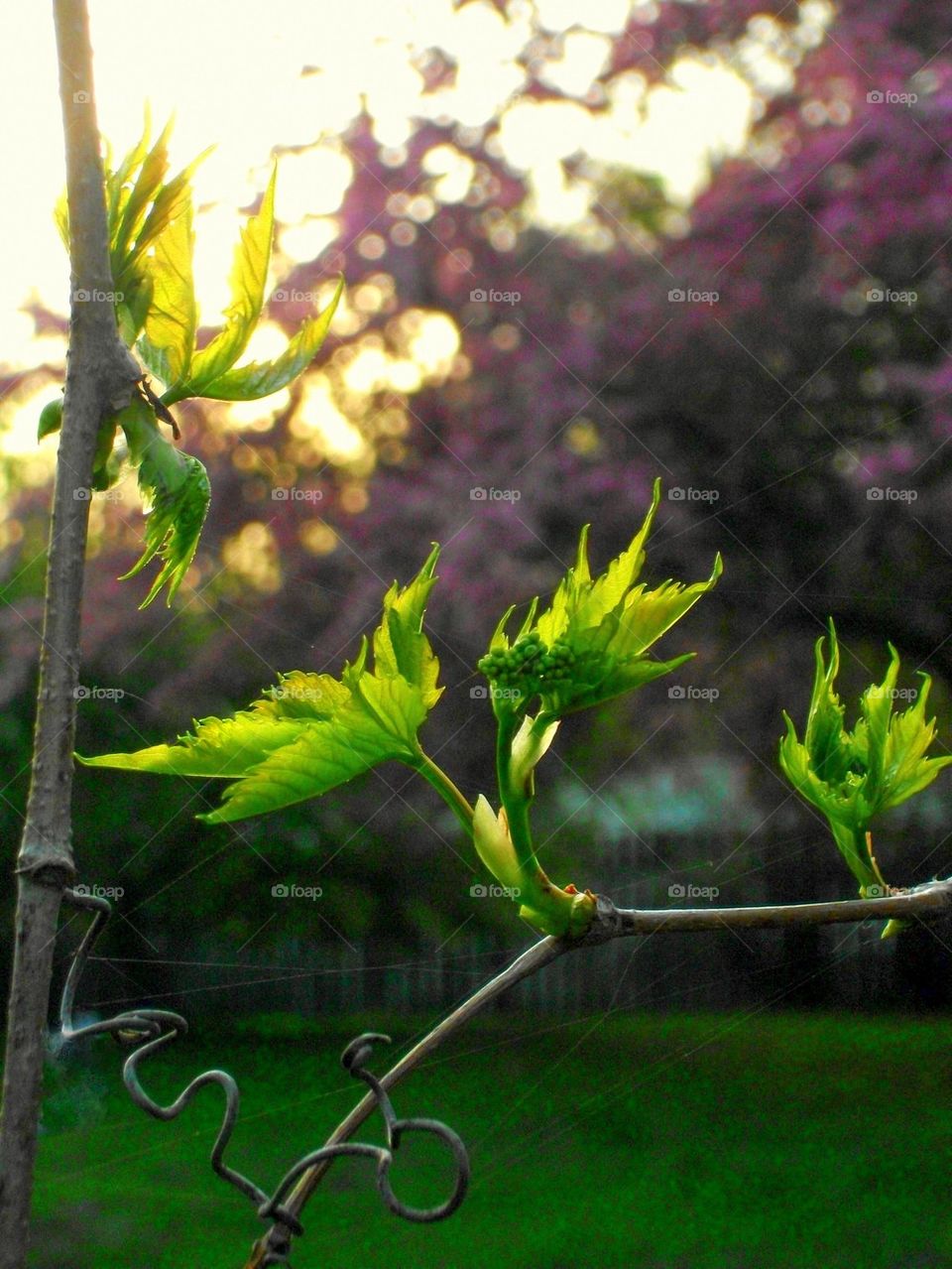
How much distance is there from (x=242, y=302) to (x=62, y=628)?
0.08 m

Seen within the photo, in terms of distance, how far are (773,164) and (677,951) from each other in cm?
69

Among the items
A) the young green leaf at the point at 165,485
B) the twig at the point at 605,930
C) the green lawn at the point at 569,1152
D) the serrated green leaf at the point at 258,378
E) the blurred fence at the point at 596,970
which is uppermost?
the serrated green leaf at the point at 258,378


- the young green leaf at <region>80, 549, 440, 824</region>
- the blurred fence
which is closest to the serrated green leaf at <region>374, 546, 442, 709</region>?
the young green leaf at <region>80, 549, 440, 824</region>

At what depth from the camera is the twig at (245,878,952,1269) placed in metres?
0.21

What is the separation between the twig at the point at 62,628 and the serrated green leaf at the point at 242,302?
0.05ft

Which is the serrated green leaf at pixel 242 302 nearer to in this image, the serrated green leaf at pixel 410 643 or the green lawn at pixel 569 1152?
the serrated green leaf at pixel 410 643

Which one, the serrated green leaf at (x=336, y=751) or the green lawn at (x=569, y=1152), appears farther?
the green lawn at (x=569, y=1152)

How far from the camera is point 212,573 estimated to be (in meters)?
0.62

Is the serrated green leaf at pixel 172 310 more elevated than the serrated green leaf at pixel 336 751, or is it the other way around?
the serrated green leaf at pixel 172 310

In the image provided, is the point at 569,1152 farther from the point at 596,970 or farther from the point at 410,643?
the point at 410,643

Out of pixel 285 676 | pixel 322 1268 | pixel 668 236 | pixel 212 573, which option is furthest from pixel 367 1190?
pixel 668 236

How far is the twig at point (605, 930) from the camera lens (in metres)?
0.21

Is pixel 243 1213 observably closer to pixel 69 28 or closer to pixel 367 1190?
pixel 367 1190

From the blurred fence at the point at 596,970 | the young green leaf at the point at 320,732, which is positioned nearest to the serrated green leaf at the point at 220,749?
the young green leaf at the point at 320,732
